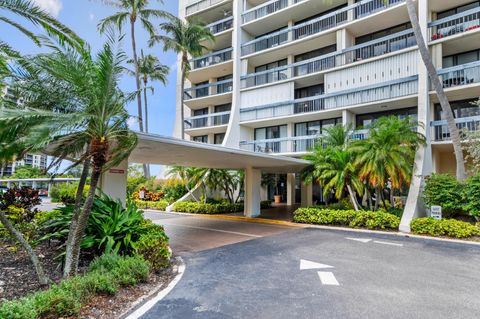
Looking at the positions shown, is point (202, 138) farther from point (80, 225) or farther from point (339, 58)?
point (80, 225)

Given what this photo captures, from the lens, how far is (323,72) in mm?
18938

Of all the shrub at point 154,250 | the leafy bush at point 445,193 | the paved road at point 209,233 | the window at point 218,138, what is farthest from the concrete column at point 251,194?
the shrub at point 154,250

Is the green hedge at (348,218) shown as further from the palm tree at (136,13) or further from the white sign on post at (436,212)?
the palm tree at (136,13)

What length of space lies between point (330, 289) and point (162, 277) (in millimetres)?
3490

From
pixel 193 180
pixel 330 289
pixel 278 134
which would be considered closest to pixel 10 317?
pixel 330 289

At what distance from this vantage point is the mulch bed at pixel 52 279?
14.8 ft

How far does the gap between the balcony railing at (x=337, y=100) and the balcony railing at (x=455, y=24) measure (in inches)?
111

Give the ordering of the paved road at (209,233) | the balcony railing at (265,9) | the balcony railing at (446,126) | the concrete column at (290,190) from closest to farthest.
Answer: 1. the paved road at (209,233)
2. the balcony railing at (446,126)
3. the balcony railing at (265,9)
4. the concrete column at (290,190)

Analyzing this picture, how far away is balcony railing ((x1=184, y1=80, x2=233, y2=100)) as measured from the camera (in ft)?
80.4

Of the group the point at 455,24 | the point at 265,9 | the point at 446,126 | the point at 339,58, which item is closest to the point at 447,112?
the point at 446,126

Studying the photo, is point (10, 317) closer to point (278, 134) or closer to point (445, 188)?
point (445, 188)

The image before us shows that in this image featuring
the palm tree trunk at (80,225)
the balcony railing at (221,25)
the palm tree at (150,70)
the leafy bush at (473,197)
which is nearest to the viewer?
A: the palm tree trunk at (80,225)

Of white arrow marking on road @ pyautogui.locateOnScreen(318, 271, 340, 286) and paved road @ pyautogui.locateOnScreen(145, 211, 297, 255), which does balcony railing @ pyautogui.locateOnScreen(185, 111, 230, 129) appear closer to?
paved road @ pyautogui.locateOnScreen(145, 211, 297, 255)

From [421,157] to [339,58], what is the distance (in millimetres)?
8588
